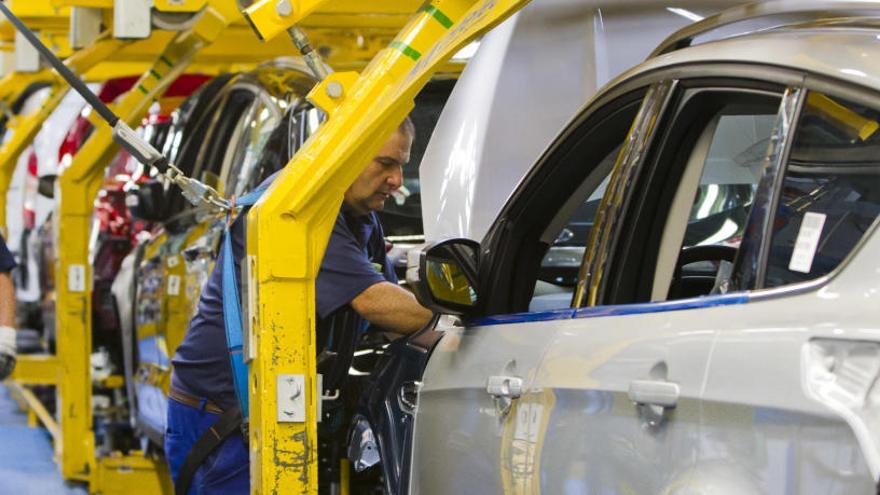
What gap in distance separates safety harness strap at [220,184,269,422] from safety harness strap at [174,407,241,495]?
0.18 meters

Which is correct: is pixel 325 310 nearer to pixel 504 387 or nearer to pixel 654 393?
pixel 504 387

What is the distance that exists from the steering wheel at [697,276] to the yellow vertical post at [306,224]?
2.52ft

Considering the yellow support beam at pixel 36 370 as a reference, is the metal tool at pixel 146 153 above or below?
above

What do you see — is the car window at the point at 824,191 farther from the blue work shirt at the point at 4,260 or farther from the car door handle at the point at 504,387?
the blue work shirt at the point at 4,260

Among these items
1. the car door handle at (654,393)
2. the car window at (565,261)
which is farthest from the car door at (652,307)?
the car window at (565,261)

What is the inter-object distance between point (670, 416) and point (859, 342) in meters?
0.55

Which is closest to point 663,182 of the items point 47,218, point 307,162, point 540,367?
point 540,367

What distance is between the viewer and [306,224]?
4.43m

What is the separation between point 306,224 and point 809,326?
1865 millimetres

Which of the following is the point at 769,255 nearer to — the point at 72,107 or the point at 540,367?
the point at 540,367

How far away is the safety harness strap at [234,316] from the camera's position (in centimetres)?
505

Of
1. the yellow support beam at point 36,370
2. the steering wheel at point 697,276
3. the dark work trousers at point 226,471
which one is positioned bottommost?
the yellow support beam at point 36,370

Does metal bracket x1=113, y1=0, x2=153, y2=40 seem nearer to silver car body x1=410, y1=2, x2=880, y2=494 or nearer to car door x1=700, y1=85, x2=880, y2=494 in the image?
silver car body x1=410, y1=2, x2=880, y2=494

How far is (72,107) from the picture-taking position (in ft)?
54.4
